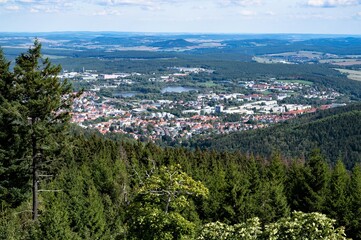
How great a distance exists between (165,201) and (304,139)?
83.1 m

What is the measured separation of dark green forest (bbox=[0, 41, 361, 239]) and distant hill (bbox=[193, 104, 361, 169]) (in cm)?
5279

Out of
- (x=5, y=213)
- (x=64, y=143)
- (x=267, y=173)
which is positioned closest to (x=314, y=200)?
(x=267, y=173)

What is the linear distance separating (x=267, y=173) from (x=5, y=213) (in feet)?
68.9

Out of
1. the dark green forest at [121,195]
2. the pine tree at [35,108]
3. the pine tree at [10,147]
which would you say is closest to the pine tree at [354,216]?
the dark green forest at [121,195]

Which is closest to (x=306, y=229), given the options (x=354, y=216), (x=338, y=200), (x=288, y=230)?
(x=288, y=230)

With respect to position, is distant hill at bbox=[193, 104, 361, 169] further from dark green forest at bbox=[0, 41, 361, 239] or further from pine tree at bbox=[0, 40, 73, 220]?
pine tree at bbox=[0, 40, 73, 220]

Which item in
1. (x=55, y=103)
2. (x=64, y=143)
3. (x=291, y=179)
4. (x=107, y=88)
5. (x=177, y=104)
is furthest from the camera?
(x=107, y=88)

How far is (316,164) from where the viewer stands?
26938mm

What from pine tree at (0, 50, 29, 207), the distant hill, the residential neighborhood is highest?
pine tree at (0, 50, 29, 207)

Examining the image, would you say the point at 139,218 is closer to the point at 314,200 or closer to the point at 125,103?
the point at 314,200

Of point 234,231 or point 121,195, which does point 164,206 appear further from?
point 121,195

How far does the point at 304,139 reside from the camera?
91.6m

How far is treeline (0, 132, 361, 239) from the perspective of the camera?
1229 centimetres

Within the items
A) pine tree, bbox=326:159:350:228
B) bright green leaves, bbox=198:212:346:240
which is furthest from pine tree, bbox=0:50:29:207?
pine tree, bbox=326:159:350:228
